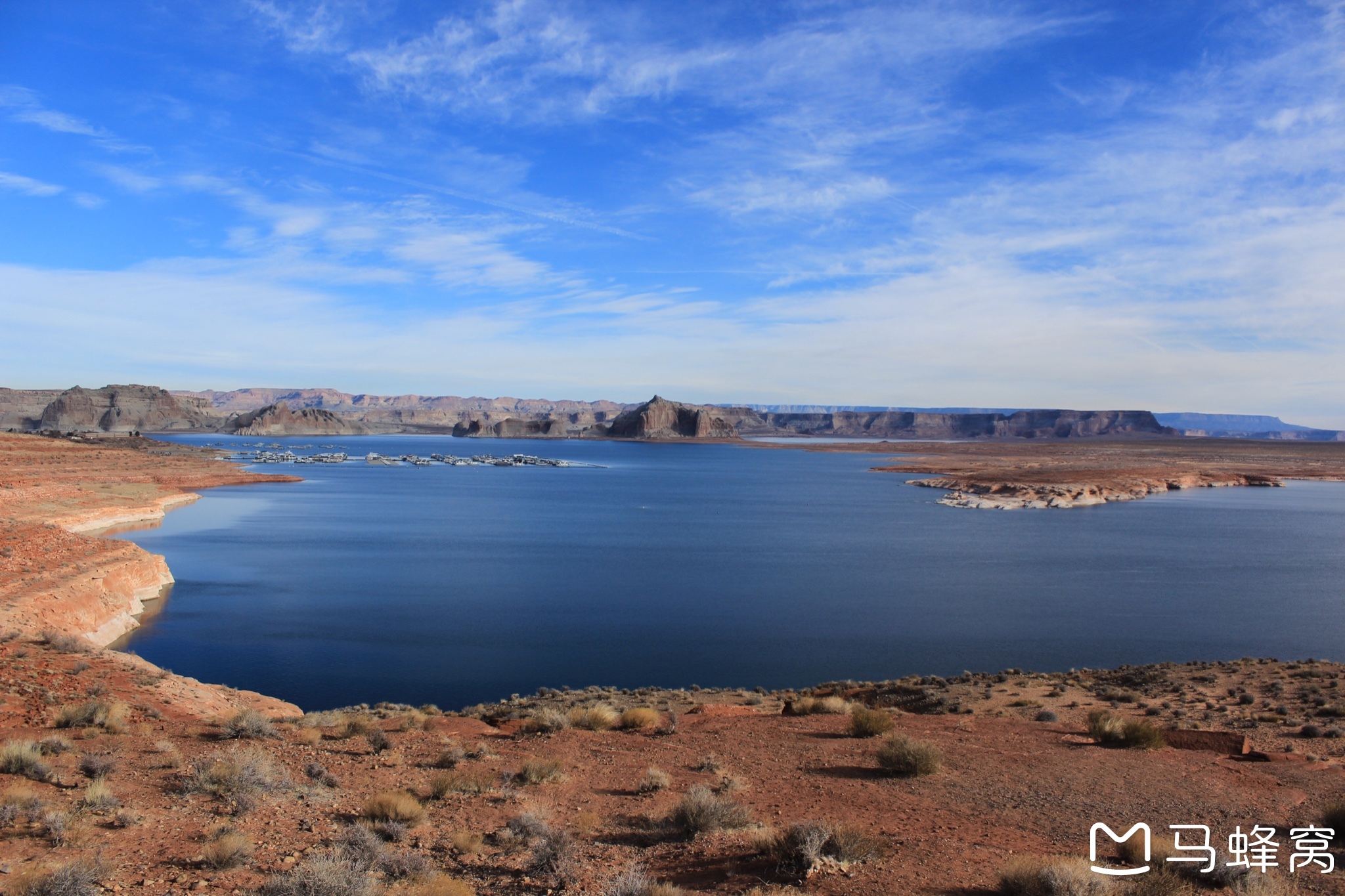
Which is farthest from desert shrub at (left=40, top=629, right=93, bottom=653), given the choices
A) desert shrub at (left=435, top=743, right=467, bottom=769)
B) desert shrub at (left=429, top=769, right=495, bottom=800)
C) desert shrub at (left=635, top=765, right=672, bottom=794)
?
desert shrub at (left=635, top=765, right=672, bottom=794)

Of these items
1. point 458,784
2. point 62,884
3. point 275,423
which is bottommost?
point 458,784

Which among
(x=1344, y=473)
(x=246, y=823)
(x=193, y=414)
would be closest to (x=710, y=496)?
(x=246, y=823)

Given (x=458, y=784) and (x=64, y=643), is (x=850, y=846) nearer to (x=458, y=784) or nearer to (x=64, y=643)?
(x=458, y=784)

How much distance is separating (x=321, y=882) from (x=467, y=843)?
1380mm

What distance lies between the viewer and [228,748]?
30.0 ft

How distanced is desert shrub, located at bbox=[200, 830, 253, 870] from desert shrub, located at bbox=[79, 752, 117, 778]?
8.89 feet

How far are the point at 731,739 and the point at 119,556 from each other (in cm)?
2166

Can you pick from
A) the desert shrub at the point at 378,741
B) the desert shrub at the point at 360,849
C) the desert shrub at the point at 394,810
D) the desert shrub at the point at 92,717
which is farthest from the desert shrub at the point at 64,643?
the desert shrub at the point at 360,849

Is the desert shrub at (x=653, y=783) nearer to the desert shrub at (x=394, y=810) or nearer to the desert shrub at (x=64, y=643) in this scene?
the desert shrub at (x=394, y=810)

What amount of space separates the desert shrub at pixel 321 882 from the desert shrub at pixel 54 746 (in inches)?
181

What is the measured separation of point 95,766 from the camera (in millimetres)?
7836

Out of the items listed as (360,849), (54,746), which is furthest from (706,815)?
(54,746)

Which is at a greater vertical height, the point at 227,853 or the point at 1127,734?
the point at 227,853

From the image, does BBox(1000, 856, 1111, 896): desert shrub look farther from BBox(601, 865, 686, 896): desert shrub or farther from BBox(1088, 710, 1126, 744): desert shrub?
BBox(1088, 710, 1126, 744): desert shrub
